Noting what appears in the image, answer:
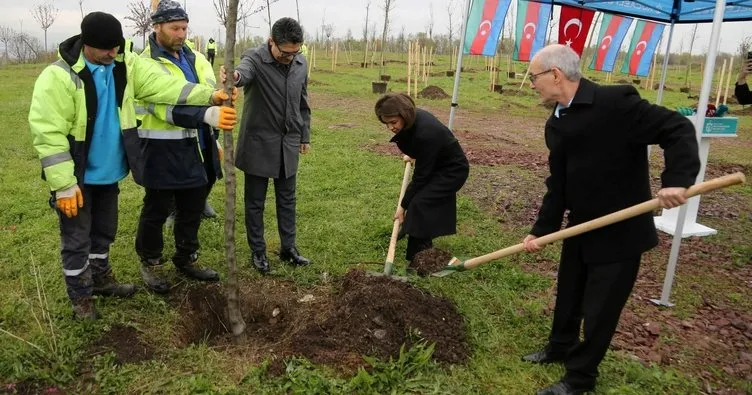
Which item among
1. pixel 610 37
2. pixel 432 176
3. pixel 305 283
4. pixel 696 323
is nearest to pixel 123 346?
pixel 305 283

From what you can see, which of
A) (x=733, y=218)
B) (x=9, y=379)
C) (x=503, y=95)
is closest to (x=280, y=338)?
(x=9, y=379)

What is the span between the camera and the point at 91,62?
2.90 meters

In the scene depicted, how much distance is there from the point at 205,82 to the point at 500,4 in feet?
11.3

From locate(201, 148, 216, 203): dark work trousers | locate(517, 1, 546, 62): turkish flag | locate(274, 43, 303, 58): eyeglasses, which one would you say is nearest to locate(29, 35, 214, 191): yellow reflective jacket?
locate(201, 148, 216, 203): dark work trousers

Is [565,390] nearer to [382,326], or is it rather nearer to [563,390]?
[563,390]

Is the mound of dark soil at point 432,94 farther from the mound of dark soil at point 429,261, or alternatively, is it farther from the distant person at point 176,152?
the distant person at point 176,152

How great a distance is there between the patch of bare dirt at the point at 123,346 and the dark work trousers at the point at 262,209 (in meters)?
1.21

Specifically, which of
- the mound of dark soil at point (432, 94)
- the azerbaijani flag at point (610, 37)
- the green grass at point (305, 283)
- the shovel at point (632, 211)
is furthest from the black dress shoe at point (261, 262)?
the mound of dark soil at point (432, 94)

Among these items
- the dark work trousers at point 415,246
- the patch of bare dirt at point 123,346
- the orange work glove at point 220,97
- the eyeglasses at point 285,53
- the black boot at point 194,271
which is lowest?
the patch of bare dirt at point 123,346

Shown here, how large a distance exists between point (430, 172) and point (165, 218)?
2030mm

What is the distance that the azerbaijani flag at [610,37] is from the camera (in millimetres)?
7176

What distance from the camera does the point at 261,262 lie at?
4137 mm

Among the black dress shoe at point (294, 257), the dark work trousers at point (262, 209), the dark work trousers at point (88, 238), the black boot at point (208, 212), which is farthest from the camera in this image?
the black boot at point (208, 212)

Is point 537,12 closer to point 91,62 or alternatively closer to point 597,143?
point 597,143
